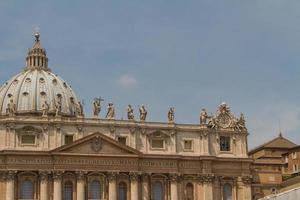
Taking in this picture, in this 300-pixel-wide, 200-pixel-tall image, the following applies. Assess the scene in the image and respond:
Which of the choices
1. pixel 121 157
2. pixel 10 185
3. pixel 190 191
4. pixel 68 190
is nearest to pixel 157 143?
pixel 121 157

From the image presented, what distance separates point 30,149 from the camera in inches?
3376

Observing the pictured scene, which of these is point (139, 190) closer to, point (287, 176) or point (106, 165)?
point (106, 165)

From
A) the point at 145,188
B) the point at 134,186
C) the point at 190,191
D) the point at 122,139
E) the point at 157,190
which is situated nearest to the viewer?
the point at 134,186

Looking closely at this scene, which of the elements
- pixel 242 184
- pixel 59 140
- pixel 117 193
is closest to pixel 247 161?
pixel 242 184

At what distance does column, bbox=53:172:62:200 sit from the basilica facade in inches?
4.4

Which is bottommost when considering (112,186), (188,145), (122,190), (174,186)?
(122,190)

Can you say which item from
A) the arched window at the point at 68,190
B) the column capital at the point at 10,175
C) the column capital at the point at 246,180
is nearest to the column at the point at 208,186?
the column capital at the point at 246,180

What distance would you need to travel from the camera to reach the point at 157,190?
90.1 meters

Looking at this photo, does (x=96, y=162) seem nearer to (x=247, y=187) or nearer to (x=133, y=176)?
(x=133, y=176)

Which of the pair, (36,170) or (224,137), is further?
(224,137)

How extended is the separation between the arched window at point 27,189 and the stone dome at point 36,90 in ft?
102

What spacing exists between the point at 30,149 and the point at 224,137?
24538 mm

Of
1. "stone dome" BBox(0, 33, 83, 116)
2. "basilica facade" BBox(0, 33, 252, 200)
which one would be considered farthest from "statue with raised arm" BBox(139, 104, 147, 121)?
"stone dome" BBox(0, 33, 83, 116)

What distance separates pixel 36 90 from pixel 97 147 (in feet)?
124
